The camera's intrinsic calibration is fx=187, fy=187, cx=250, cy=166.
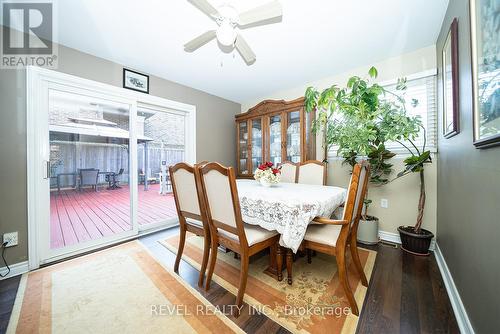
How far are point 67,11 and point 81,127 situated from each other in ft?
4.06

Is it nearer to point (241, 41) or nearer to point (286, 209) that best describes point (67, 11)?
point (241, 41)

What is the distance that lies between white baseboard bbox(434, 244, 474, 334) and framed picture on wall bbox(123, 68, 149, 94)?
3.81 m

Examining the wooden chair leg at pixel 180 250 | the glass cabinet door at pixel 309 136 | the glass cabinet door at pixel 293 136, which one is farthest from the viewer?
the glass cabinet door at pixel 293 136

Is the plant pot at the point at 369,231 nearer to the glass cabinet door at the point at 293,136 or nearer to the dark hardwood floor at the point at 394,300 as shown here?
the dark hardwood floor at the point at 394,300

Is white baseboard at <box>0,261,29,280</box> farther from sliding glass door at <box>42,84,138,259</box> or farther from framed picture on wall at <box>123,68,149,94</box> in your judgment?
framed picture on wall at <box>123,68,149,94</box>

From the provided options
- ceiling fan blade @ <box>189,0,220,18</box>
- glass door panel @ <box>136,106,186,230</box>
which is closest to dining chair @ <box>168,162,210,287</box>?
ceiling fan blade @ <box>189,0,220,18</box>

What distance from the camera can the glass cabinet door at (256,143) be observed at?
3.46m

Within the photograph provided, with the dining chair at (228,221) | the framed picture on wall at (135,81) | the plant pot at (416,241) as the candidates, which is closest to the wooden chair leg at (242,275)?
the dining chair at (228,221)

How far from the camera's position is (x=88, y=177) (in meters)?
2.46

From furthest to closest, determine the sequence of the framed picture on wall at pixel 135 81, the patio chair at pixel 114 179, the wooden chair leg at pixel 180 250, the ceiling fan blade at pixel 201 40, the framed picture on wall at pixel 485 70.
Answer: the patio chair at pixel 114 179
the framed picture on wall at pixel 135 81
the wooden chair leg at pixel 180 250
the ceiling fan blade at pixel 201 40
the framed picture on wall at pixel 485 70

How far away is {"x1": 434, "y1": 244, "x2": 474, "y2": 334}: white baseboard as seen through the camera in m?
1.10

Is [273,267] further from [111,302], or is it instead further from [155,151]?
[155,151]

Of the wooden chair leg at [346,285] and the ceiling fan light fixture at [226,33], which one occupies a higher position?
the ceiling fan light fixture at [226,33]

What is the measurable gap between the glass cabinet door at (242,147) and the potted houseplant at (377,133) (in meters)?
1.63
